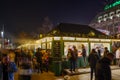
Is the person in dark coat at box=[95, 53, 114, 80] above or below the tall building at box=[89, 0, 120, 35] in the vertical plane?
below

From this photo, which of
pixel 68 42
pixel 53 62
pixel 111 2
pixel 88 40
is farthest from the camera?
pixel 111 2

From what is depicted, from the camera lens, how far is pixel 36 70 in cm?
1788

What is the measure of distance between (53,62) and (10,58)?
866 centimetres

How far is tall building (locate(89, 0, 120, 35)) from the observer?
76.7m

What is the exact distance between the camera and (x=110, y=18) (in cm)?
8806

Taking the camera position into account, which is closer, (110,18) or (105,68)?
(105,68)

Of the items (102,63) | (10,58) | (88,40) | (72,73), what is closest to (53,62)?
(72,73)

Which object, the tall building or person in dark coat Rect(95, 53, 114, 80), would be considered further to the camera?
the tall building

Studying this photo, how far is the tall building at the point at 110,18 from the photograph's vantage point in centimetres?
7667

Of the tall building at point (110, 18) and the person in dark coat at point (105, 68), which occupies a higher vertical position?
the tall building at point (110, 18)

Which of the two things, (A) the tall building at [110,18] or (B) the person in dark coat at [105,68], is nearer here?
(B) the person in dark coat at [105,68]

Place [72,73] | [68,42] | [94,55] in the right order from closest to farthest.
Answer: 1. [94,55]
2. [72,73]
3. [68,42]

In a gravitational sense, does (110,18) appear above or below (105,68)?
above

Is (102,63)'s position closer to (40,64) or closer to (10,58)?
(10,58)
